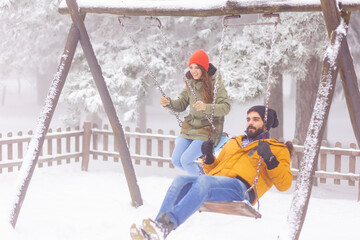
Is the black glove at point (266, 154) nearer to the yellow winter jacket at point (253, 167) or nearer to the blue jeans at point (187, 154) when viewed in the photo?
the yellow winter jacket at point (253, 167)

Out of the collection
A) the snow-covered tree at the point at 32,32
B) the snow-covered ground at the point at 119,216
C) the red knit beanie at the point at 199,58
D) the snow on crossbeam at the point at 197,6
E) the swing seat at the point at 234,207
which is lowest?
the snow-covered ground at the point at 119,216

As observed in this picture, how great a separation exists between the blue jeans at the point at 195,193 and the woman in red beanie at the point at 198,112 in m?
1.11

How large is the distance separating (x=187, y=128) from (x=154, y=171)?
7.38m

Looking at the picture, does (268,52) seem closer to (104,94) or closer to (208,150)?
(104,94)

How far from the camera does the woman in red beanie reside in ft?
17.4

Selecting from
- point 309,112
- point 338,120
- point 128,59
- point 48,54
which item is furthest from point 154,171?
point 338,120

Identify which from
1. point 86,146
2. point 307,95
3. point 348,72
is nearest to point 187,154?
point 348,72

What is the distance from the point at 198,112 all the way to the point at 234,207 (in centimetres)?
168

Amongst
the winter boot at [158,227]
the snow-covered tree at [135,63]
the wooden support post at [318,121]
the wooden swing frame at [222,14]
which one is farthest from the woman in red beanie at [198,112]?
the snow-covered tree at [135,63]

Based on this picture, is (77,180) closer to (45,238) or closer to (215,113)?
(45,238)

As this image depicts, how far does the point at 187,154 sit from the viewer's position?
5.42 m

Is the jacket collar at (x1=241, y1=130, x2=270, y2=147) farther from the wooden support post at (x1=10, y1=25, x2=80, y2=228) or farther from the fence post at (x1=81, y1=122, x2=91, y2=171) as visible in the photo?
the fence post at (x1=81, y1=122, x2=91, y2=171)

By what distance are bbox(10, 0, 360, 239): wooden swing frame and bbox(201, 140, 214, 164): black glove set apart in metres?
0.56

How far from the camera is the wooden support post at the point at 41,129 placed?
5.30 metres
